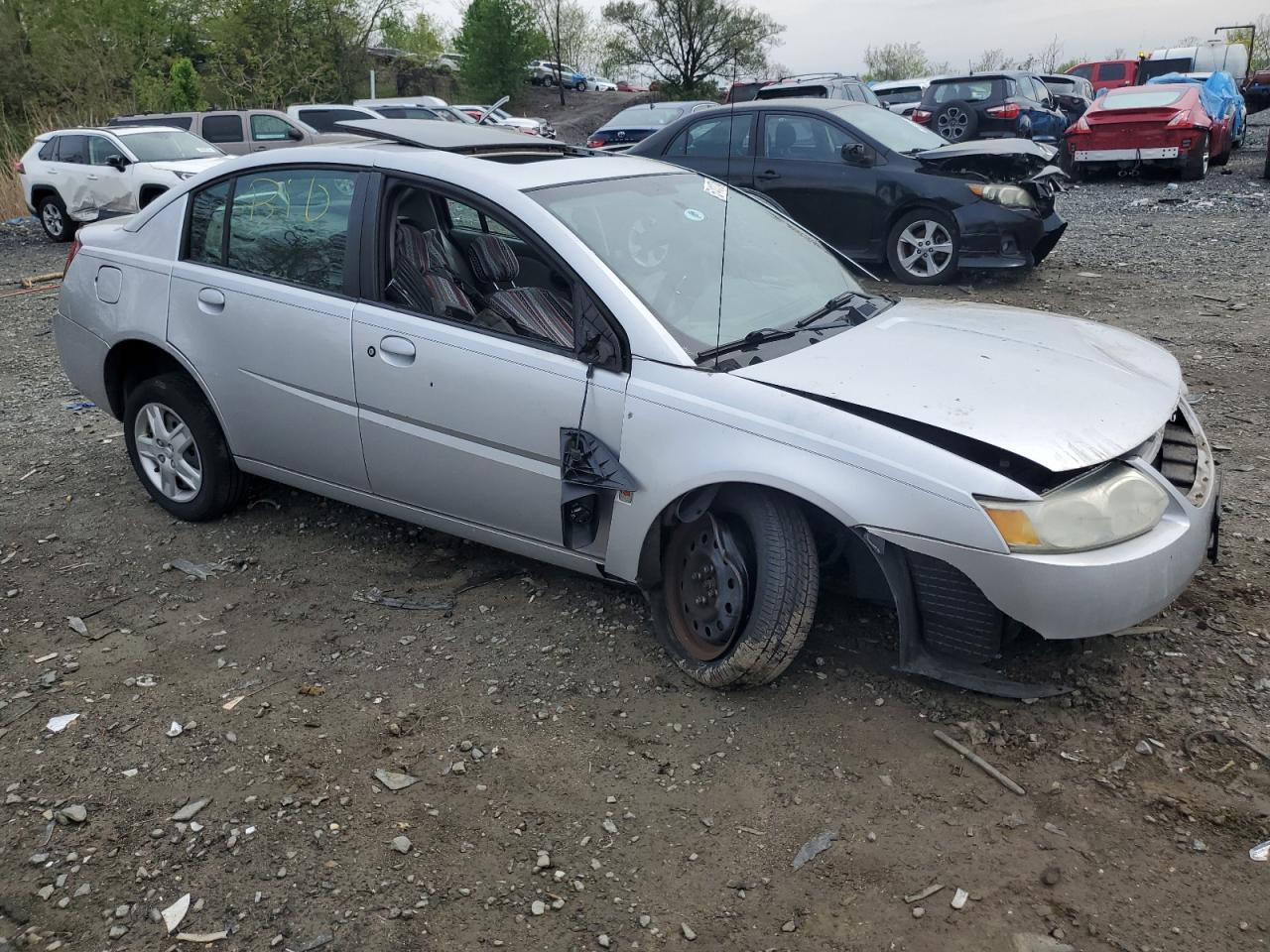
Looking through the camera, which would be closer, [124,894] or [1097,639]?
[124,894]

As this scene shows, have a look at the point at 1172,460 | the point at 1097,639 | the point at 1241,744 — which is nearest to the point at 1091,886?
the point at 1241,744

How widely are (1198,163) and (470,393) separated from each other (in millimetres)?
15932

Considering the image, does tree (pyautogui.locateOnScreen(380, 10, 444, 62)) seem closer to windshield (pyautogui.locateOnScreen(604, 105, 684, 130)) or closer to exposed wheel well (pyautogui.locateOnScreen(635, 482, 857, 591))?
windshield (pyautogui.locateOnScreen(604, 105, 684, 130))

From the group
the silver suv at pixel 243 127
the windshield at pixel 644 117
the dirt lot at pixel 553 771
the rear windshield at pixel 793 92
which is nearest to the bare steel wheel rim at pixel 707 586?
the dirt lot at pixel 553 771

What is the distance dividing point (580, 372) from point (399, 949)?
1.77 m

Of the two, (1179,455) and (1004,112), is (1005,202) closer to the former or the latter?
(1179,455)

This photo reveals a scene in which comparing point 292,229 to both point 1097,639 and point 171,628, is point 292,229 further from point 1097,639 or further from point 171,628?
point 1097,639

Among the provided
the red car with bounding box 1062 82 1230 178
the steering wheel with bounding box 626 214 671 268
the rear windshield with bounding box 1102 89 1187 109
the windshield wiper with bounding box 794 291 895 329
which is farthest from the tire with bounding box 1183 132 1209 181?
the steering wheel with bounding box 626 214 671 268

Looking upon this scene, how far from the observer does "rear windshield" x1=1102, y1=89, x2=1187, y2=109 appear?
16.3 metres

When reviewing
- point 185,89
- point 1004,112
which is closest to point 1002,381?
point 1004,112

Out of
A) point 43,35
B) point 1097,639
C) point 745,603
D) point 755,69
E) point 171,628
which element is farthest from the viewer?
point 755,69

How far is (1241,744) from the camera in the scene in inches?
120

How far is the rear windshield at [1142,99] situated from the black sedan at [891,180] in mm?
7834

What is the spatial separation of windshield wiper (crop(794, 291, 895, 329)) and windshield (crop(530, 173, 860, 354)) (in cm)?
3
